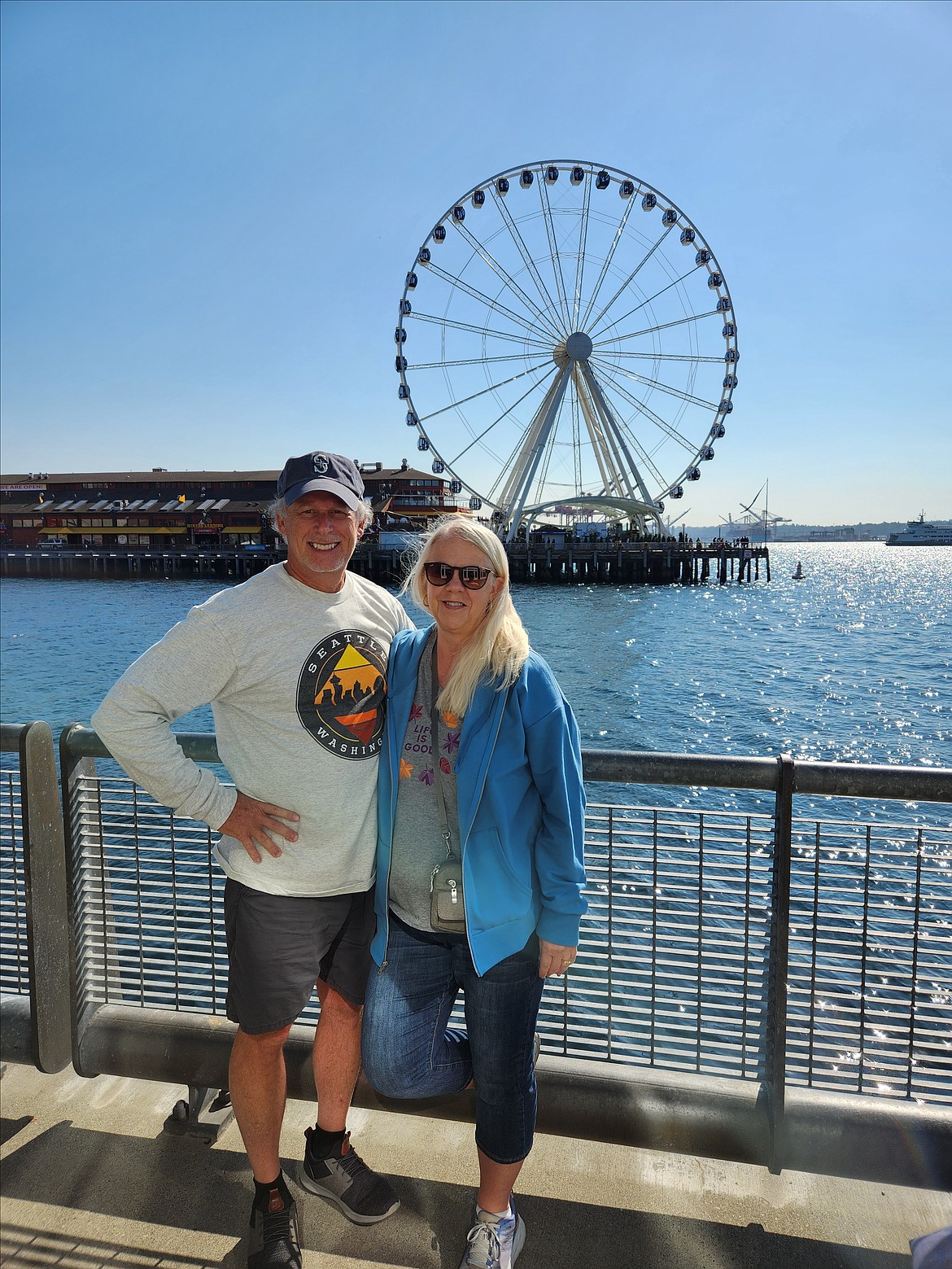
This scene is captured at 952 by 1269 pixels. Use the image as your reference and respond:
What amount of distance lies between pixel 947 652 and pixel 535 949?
4100 cm

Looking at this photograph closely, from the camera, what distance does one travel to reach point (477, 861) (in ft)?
6.86

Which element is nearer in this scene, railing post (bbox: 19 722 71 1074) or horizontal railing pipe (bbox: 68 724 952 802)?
horizontal railing pipe (bbox: 68 724 952 802)

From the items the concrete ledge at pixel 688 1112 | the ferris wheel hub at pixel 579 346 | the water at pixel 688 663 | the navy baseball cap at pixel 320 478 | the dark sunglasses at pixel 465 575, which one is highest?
the ferris wheel hub at pixel 579 346

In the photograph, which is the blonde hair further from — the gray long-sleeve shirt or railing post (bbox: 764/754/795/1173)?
railing post (bbox: 764/754/795/1173)

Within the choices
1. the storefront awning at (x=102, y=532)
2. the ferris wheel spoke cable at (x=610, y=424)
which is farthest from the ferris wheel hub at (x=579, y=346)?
the storefront awning at (x=102, y=532)

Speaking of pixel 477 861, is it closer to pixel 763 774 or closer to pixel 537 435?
pixel 763 774

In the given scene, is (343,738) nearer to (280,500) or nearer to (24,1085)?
(280,500)

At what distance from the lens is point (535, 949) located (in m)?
2.14

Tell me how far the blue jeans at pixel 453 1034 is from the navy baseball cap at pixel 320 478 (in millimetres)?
1109

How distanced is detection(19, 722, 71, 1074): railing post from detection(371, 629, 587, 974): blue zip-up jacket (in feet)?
4.52

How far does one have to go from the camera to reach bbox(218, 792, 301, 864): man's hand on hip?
7.14 ft

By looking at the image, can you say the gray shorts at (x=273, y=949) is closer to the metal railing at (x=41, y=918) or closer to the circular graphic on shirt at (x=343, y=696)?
the circular graphic on shirt at (x=343, y=696)

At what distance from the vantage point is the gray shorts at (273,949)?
2.18 meters

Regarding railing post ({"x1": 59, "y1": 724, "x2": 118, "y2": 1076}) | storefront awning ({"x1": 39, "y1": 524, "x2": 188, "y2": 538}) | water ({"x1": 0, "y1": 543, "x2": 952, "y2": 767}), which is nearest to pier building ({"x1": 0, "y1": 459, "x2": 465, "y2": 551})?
storefront awning ({"x1": 39, "y1": 524, "x2": 188, "y2": 538})
